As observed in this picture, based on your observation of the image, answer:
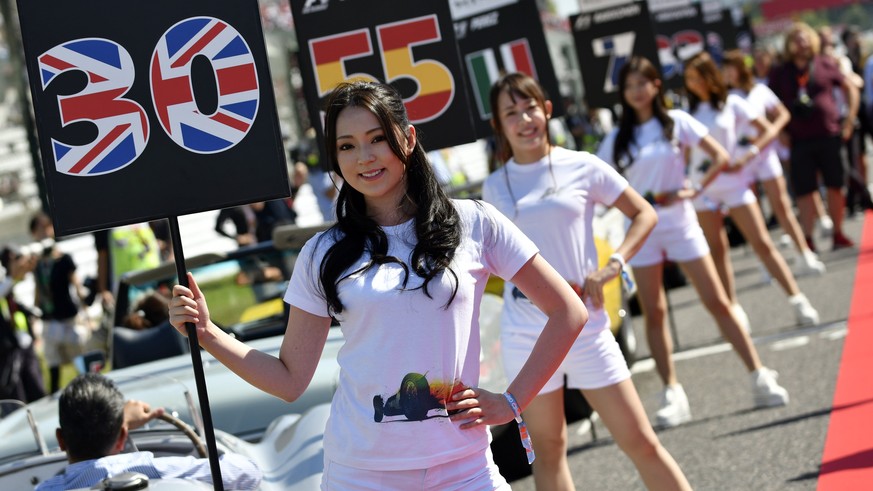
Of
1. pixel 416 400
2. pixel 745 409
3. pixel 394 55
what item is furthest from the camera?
pixel 745 409

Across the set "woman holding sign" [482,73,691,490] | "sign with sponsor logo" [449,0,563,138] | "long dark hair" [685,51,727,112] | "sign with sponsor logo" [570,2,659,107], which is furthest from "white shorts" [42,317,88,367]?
"woman holding sign" [482,73,691,490]

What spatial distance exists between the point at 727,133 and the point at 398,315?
7332mm

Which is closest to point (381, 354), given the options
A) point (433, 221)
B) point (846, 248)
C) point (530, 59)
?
point (433, 221)

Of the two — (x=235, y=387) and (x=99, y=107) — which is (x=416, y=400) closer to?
(x=99, y=107)

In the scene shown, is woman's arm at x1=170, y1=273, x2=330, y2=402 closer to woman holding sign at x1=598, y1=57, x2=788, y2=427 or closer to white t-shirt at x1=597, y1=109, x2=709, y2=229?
woman holding sign at x1=598, y1=57, x2=788, y2=427

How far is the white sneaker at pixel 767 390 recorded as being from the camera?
714 centimetres

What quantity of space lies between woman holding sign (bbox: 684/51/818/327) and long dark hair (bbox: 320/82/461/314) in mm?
5455

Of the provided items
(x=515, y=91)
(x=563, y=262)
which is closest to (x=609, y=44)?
(x=515, y=91)

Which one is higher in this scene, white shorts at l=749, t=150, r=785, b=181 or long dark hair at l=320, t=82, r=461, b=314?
long dark hair at l=320, t=82, r=461, b=314

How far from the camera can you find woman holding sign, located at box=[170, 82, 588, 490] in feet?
10.3

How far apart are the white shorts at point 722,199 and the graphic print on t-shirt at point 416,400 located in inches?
242

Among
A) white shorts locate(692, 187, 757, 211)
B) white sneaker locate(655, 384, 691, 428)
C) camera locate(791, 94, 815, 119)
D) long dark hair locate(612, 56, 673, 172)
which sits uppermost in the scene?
long dark hair locate(612, 56, 673, 172)

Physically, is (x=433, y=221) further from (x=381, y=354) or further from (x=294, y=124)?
(x=294, y=124)

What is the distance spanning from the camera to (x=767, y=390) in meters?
7.14
